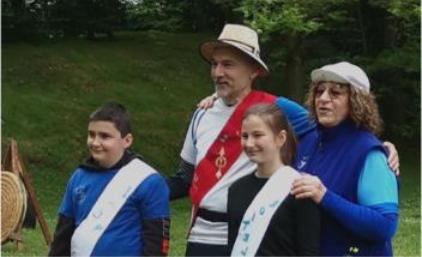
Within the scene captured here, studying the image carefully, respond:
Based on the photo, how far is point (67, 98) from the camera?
60.4 ft

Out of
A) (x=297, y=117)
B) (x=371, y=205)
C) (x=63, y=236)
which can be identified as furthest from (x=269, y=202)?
(x=63, y=236)

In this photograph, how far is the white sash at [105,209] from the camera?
3625mm

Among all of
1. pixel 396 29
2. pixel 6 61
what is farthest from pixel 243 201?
pixel 6 61

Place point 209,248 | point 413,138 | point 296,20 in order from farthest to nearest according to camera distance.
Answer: point 413,138
point 296,20
point 209,248

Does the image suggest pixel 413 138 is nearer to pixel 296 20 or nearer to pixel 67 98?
pixel 67 98

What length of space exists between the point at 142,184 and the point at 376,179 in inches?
43.7

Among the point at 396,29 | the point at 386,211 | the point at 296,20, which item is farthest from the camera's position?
the point at 396,29

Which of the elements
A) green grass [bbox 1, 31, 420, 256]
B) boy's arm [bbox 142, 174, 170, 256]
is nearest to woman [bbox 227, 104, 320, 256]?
boy's arm [bbox 142, 174, 170, 256]

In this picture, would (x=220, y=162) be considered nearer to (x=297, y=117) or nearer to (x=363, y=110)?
(x=297, y=117)

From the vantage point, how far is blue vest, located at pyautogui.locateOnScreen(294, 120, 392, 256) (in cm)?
295

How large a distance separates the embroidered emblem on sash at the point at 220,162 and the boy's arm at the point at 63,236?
0.67 meters

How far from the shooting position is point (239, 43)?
3605mm

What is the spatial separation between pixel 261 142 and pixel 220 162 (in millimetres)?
593

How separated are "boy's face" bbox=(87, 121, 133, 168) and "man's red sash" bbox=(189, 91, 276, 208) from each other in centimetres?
36
